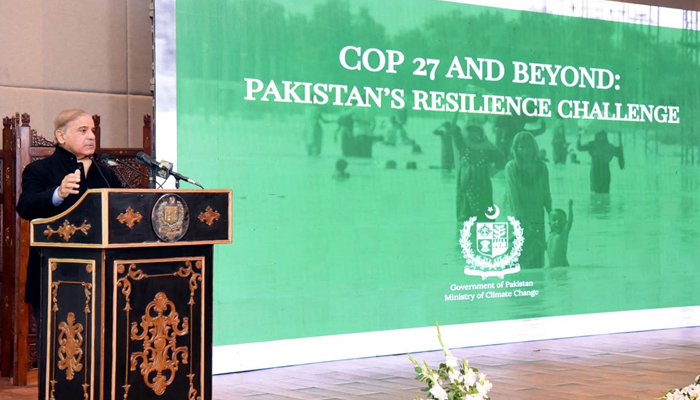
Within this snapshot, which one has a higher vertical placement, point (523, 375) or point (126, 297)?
point (126, 297)

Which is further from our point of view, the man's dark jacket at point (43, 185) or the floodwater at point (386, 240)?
the floodwater at point (386, 240)

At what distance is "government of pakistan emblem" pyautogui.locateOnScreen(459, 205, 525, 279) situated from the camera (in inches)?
239

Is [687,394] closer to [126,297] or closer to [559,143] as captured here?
[126,297]

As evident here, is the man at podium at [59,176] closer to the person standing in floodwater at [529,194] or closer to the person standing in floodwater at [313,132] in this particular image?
the person standing in floodwater at [313,132]

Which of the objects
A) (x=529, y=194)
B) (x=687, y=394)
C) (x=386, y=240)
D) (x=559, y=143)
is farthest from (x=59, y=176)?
(x=559, y=143)

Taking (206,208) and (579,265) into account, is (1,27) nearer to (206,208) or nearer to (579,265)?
(206,208)

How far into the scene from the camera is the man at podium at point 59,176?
335 centimetres

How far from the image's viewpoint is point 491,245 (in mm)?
6145

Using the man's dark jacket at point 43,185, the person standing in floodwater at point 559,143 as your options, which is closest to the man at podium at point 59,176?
the man's dark jacket at point 43,185

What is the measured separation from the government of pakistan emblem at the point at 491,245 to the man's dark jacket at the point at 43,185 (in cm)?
299

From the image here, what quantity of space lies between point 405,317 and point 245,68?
179 centimetres

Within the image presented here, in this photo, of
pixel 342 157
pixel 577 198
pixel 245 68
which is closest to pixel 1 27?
pixel 245 68

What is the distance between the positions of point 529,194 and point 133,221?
366 cm

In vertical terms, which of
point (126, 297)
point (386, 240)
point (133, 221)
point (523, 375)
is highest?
point (133, 221)
